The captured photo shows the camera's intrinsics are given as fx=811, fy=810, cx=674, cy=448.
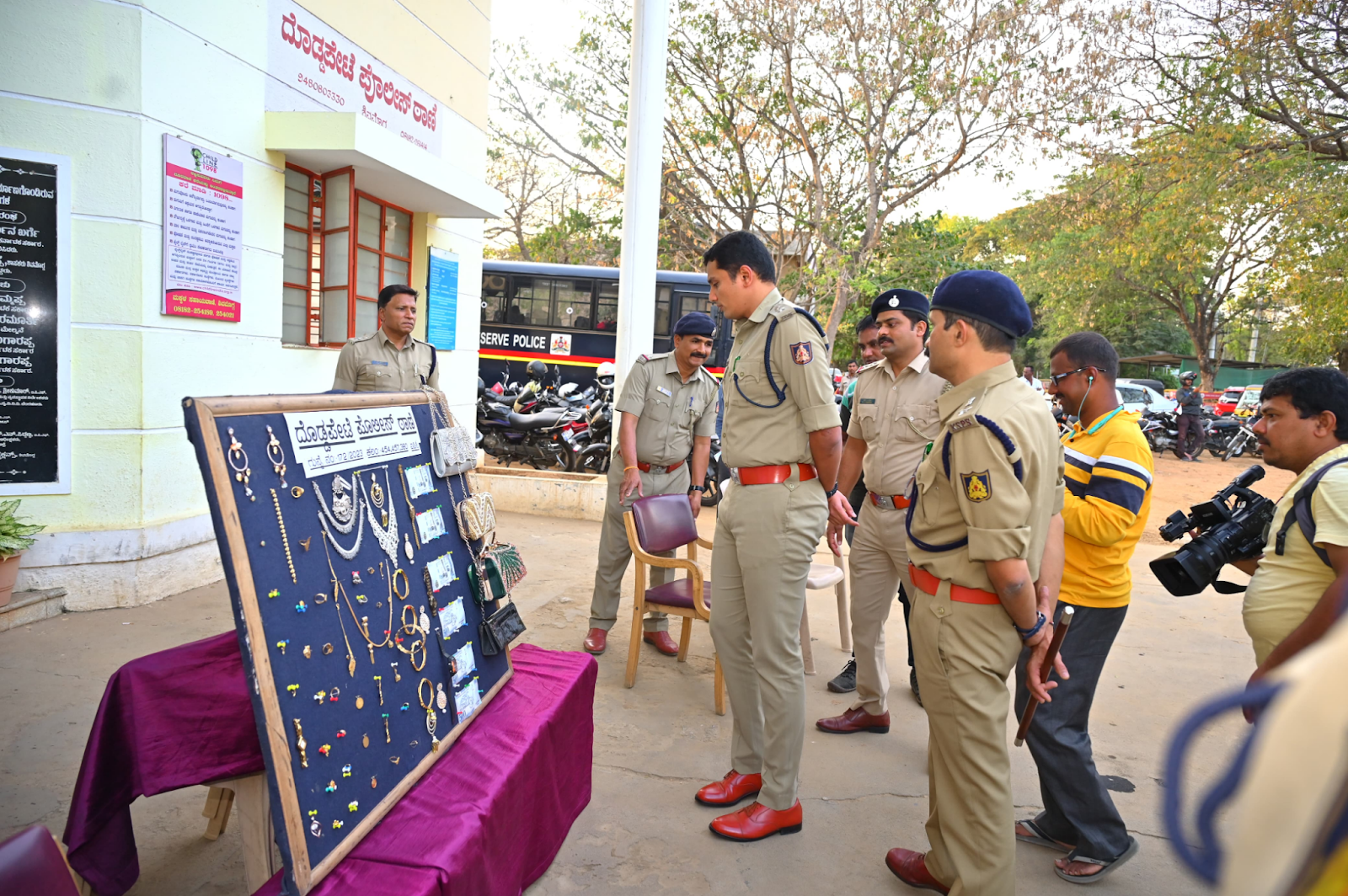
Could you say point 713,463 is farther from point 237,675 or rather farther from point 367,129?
point 237,675

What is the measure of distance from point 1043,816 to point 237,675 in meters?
2.46

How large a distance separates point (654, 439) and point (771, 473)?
1672 mm

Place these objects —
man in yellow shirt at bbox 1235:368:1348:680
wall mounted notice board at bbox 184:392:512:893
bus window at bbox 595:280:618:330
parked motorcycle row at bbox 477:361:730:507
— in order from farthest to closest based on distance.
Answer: bus window at bbox 595:280:618:330 < parked motorcycle row at bbox 477:361:730:507 < man in yellow shirt at bbox 1235:368:1348:680 < wall mounted notice board at bbox 184:392:512:893

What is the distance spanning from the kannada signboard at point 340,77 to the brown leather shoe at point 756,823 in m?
4.68

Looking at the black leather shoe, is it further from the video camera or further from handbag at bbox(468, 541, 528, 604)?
handbag at bbox(468, 541, 528, 604)

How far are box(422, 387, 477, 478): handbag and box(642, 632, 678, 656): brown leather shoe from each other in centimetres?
214

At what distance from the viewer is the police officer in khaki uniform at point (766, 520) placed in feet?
8.41

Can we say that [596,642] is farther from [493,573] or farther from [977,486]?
[977,486]

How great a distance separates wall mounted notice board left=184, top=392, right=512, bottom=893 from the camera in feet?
4.67

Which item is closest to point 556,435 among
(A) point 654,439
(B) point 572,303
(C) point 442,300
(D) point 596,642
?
(C) point 442,300

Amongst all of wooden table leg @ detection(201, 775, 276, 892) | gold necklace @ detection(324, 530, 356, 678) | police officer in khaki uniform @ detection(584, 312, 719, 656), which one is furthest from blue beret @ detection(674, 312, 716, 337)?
wooden table leg @ detection(201, 775, 276, 892)

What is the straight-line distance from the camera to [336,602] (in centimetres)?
164

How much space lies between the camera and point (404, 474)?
79.7 inches

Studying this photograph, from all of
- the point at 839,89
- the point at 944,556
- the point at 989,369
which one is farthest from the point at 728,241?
the point at 839,89
